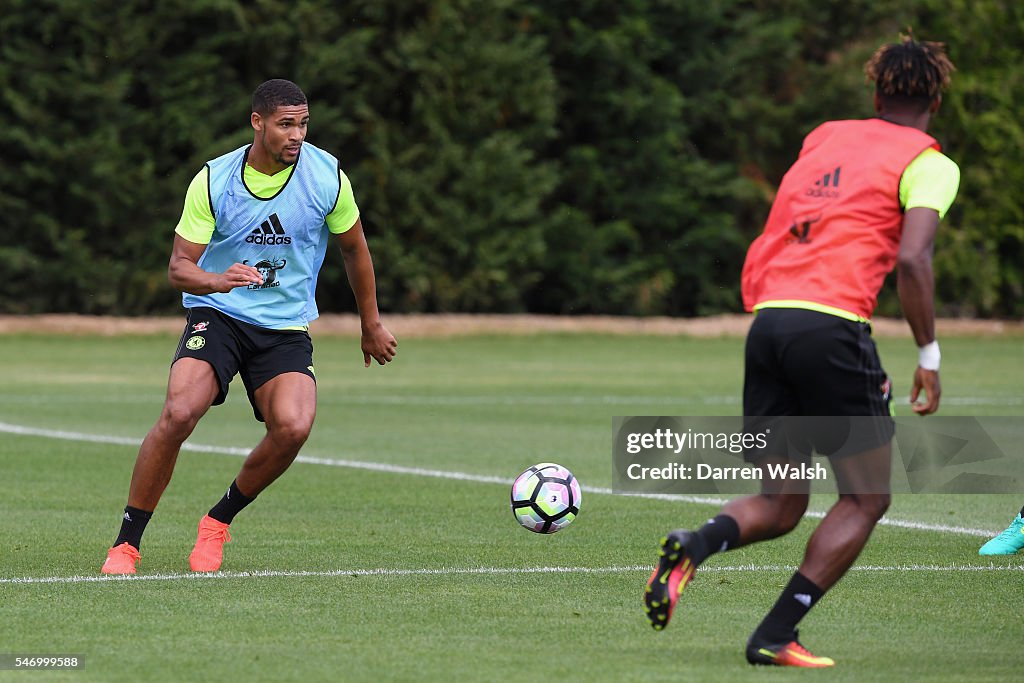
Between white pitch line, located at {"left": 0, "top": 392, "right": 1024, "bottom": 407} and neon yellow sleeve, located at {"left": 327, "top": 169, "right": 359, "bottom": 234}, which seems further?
white pitch line, located at {"left": 0, "top": 392, "right": 1024, "bottom": 407}

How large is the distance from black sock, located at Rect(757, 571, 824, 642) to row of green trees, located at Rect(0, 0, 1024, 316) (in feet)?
83.6

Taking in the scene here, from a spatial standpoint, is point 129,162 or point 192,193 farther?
point 129,162

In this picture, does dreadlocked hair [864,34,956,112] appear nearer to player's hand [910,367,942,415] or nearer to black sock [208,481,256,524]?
player's hand [910,367,942,415]

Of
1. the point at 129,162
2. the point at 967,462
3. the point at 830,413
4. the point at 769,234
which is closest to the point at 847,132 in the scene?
the point at 769,234

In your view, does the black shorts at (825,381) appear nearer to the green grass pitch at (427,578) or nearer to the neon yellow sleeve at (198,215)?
the green grass pitch at (427,578)

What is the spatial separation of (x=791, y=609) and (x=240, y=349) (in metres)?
3.29

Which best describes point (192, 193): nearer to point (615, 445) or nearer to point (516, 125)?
point (615, 445)

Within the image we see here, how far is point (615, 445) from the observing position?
14.6 m

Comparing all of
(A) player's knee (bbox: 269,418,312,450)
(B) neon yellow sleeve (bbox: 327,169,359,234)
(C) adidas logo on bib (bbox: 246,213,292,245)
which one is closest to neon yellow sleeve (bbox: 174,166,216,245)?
(C) adidas logo on bib (bbox: 246,213,292,245)

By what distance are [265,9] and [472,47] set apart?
3.66m

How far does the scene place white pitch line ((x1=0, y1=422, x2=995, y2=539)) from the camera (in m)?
9.81

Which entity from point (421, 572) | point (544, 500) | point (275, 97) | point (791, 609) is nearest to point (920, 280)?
point (791, 609)

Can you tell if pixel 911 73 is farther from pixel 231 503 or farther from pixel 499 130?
pixel 499 130

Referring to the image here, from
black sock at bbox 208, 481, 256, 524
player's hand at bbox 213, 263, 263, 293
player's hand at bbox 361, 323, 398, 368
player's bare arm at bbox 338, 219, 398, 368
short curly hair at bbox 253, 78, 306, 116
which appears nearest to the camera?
player's hand at bbox 213, 263, 263, 293
